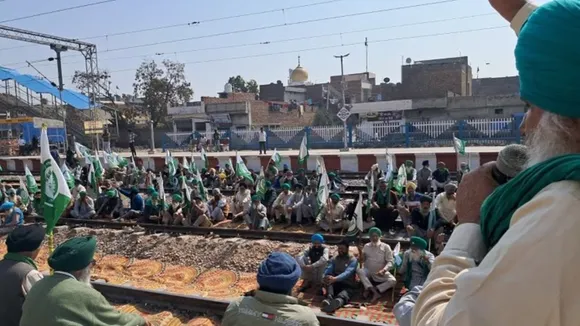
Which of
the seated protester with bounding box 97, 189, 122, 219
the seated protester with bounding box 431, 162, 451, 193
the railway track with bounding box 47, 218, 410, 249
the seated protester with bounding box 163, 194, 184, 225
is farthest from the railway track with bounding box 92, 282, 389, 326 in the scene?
the seated protester with bounding box 431, 162, 451, 193

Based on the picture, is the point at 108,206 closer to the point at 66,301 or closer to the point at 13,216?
the point at 13,216

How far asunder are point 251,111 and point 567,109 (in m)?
40.1

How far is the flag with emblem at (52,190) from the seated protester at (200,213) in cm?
612

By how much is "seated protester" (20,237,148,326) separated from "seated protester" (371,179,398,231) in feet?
28.4

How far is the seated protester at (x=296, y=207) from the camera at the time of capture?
1266 cm

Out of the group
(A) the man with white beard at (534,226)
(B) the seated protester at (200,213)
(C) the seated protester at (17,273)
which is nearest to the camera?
(A) the man with white beard at (534,226)

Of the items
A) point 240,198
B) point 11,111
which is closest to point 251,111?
point 11,111

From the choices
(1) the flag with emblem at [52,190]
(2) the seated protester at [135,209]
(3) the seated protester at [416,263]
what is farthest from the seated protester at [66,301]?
(2) the seated protester at [135,209]

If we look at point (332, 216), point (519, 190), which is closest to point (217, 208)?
point (332, 216)

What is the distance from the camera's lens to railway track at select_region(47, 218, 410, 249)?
1034 cm

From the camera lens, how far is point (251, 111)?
40.6m

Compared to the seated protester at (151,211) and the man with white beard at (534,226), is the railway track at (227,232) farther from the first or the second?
the man with white beard at (534,226)

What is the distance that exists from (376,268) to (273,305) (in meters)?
4.87

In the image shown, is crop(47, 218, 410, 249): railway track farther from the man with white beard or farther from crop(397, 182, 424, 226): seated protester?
the man with white beard
